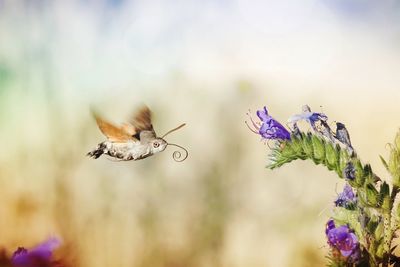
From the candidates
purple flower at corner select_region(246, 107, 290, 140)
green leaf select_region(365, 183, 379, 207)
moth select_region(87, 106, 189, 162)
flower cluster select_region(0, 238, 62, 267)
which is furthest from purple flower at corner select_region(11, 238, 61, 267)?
green leaf select_region(365, 183, 379, 207)

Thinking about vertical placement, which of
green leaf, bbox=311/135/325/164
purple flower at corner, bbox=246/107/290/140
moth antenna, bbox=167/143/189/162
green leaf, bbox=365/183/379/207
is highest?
moth antenna, bbox=167/143/189/162

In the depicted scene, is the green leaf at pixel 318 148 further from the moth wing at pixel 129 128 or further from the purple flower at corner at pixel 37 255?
the purple flower at corner at pixel 37 255

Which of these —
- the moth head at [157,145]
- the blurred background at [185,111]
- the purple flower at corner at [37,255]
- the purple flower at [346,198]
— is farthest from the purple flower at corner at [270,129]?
the purple flower at corner at [37,255]

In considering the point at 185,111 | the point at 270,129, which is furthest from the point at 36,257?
the point at 270,129

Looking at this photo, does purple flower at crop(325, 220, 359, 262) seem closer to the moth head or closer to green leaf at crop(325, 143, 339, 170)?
green leaf at crop(325, 143, 339, 170)

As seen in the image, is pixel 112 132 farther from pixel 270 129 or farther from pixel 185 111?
pixel 270 129

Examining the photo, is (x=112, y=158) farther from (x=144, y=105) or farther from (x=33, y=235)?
(x=33, y=235)
